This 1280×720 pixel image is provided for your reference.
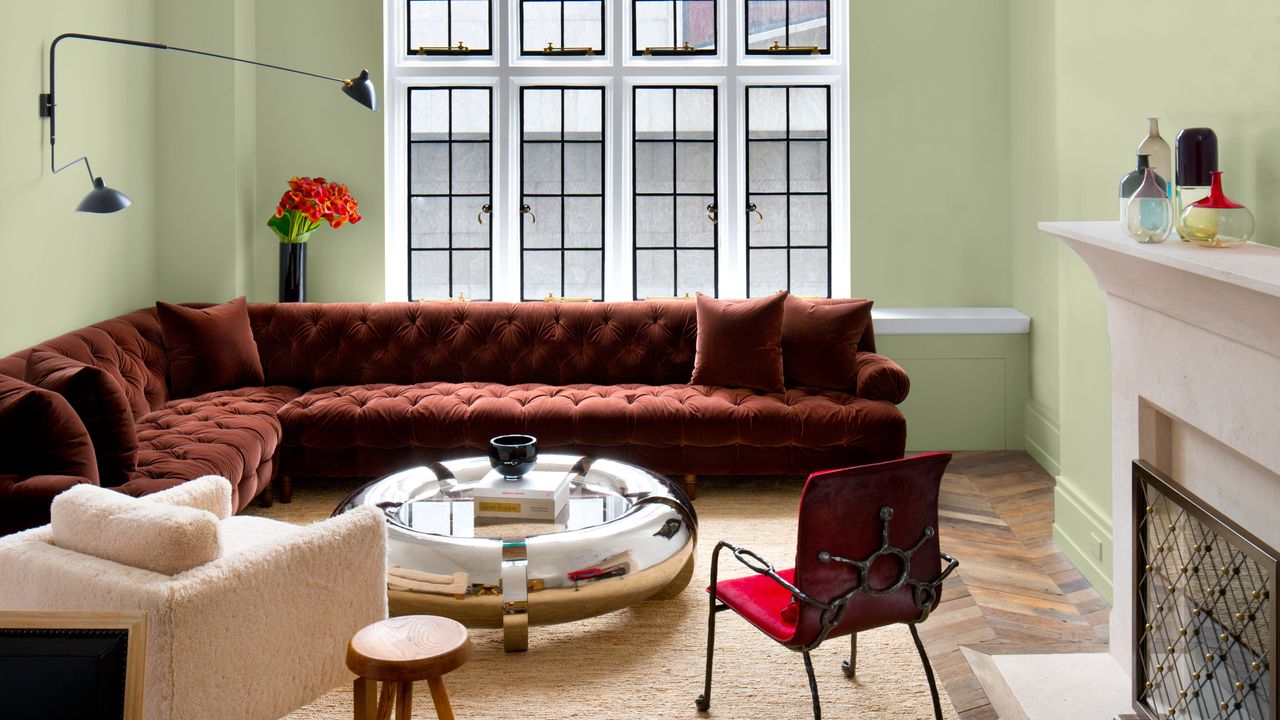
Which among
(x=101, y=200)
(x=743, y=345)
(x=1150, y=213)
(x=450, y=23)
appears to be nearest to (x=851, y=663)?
(x=1150, y=213)

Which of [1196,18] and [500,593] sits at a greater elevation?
[1196,18]

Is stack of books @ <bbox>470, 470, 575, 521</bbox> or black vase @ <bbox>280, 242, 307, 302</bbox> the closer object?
stack of books @ <bbox>470, 470, 575, 521</bbox>

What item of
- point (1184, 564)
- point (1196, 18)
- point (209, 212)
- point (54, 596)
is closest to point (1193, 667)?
point (1184, 564)

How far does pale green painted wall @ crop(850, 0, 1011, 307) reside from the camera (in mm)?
6703

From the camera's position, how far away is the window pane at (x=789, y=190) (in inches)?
275

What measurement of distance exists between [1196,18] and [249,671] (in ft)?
10.6

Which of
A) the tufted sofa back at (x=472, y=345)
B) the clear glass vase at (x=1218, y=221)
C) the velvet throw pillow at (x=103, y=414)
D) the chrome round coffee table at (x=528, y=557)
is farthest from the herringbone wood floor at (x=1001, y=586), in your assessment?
the velvet throw pillow at (x=103, y=414)

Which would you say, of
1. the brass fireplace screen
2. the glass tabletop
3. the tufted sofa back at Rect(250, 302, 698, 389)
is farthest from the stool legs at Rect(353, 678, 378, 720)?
the tufted sofa back at Rect(250, 302, 698, 389)

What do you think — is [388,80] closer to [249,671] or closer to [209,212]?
[209,212]

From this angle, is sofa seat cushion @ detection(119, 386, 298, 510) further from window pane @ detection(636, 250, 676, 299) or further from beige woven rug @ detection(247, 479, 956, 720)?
window pane @ detection(636, 250, 676, 299)

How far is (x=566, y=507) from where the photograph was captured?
4.08 meters

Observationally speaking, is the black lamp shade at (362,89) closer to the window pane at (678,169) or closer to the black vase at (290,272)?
the black vase at (290,272)

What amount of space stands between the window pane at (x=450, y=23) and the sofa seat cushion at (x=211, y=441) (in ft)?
8.33

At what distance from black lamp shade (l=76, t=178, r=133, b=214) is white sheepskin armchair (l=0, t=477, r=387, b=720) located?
2.11m
